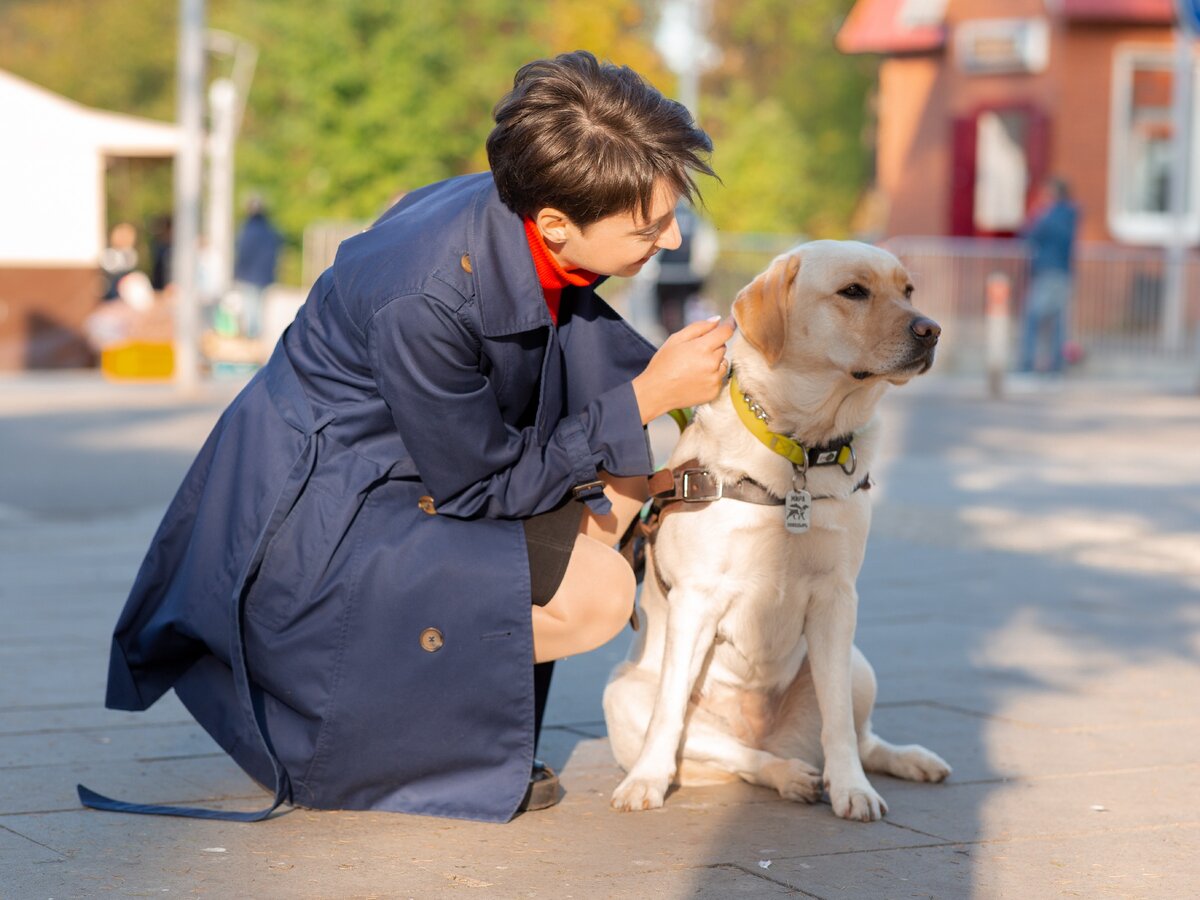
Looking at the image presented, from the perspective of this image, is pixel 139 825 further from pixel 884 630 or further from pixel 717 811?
pixel 884 630

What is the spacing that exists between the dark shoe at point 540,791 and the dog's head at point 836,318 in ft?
3.59

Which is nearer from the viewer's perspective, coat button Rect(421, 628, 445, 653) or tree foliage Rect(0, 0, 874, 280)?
coat button Rect(421, 628, 445, 653)

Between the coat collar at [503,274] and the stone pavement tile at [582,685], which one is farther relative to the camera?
the stone pavement tile at [582,685]

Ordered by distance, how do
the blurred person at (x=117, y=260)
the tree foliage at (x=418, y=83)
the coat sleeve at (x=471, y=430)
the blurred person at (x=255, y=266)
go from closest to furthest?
the coat sleeve at (x=471, y=430)
the blurred person at (x=255, y=266)
the blurred person at (x=117, y=260)
the tree foliage at (x=418, y=83)

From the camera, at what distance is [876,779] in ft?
13.6

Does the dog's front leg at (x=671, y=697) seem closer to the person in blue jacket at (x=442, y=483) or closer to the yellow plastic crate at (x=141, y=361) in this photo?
the person in blue jacket at (x=442, y=483)

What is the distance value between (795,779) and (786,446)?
77 cm

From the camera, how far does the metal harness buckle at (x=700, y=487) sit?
3865 mm

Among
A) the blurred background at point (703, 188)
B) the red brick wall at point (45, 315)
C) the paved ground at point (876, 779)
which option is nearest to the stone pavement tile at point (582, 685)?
the paved ground at point (876, 779)

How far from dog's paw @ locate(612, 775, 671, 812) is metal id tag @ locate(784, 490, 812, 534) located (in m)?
0.65

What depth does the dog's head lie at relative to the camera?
3.98m

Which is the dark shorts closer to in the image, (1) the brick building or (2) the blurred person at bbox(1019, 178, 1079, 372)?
(2) the blurred person at bbox(1019, 178, 1079, 372)

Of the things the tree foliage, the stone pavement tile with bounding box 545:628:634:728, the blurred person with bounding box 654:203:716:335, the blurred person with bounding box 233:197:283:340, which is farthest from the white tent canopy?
the stone pavement tile with bounding box 545:628:634:728

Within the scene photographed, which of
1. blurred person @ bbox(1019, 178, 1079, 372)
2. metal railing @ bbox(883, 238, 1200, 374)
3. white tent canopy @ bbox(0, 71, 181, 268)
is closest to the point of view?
blurred person @ bbox(1019, 178, 1079, 372)
